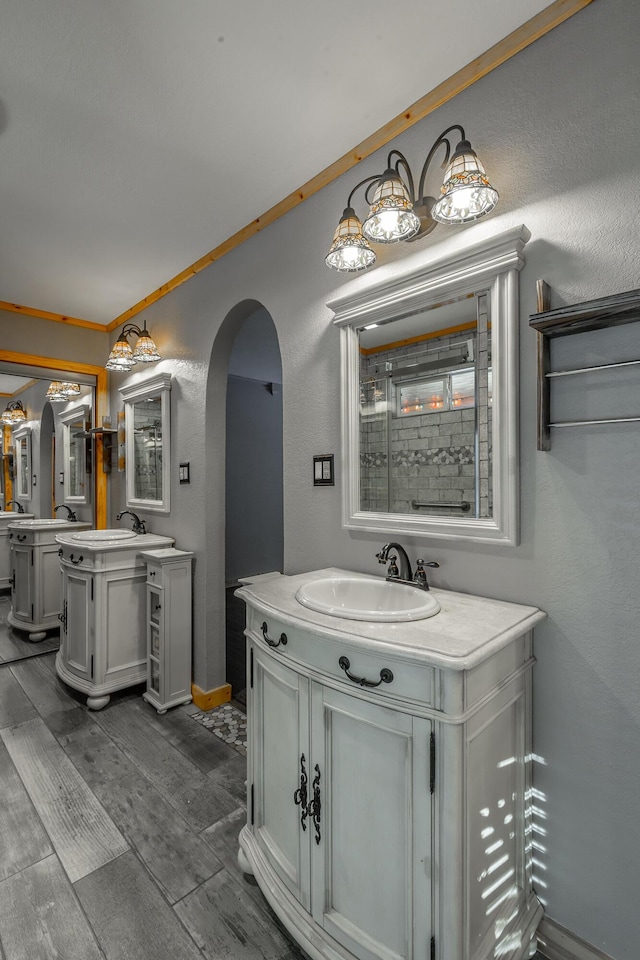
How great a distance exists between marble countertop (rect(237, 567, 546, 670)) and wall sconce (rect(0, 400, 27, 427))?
2.63m

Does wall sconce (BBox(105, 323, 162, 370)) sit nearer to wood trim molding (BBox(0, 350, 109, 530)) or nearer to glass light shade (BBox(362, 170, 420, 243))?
wood trim molding (BBox(0, 350, 109, 530))

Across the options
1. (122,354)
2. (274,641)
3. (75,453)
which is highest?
(122,354)

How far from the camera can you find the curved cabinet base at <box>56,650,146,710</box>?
2.61 metres

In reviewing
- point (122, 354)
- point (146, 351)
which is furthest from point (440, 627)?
point (122, 354)

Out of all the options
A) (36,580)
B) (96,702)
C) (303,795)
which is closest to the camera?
(303,795)

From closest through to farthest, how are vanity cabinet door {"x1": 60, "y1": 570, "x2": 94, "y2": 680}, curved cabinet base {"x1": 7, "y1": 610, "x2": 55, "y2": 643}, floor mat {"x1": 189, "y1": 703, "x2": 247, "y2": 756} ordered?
floor mat {"x1": 189, "y1": 703, "x2": 247, "y2": 756} < vanity cabinet door {"x1": 60, "y1": 570, "x2": 94, "y2": 680} < curved cabinet base {"x1": 7, "y1": 610, "x2": 55, "y2": 643}

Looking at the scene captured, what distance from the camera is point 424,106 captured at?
5.26ft

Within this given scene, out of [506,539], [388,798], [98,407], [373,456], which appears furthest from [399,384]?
[98,407]

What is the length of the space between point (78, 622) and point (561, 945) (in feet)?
8.83

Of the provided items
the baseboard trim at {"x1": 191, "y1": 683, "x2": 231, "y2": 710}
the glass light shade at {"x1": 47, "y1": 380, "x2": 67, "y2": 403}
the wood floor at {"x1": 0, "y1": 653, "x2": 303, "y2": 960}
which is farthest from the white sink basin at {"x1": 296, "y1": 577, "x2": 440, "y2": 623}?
the glass light shade at {"x1": 47, "y1": 380, "x2": 67, "y2": 403}

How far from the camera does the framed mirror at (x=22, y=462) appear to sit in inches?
124

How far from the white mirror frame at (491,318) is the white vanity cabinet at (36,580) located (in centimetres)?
278

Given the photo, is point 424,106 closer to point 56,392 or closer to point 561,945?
point 561,945

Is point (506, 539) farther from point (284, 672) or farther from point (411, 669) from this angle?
point (284, 672)
